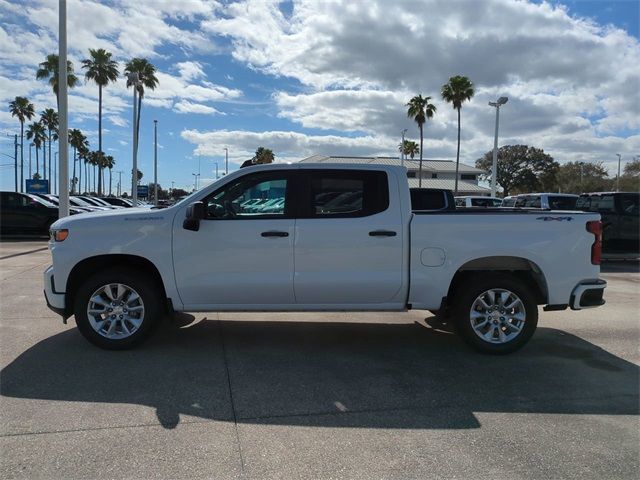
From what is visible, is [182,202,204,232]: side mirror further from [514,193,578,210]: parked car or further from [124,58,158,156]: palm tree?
[124,58,158,156]: palm tree

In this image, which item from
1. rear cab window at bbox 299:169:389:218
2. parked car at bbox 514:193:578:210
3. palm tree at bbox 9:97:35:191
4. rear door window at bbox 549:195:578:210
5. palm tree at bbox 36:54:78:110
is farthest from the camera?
palm tree at bbox 9:97:35:191

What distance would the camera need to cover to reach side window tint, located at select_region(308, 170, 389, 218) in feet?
17.6

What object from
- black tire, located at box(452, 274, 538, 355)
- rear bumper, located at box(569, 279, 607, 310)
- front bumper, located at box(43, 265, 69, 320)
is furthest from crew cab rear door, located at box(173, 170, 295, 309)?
rear bumper, located at box(569, 279, 607, 310)

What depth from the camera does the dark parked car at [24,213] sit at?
1872cm

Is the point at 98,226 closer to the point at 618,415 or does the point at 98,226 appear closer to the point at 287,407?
the point at 287,407

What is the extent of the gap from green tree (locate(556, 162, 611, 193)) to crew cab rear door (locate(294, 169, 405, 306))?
8028 cm

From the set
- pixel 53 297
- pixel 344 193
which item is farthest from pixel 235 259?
pixel 53 297

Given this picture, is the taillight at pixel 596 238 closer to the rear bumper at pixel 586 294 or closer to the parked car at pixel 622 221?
the rear bumper at pixel 586 294

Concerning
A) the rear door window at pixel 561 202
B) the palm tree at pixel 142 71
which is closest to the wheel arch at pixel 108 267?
the rear door window at pixel 561 202

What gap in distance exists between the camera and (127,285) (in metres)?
5.32

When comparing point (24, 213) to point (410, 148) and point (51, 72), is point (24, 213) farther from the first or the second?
point (410, 148)

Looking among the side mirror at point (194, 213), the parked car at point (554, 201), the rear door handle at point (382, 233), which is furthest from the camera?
the parked car at point (554, 201)

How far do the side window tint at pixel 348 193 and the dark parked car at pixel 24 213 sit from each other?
16.3m

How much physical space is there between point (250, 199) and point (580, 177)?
87.3 metres
